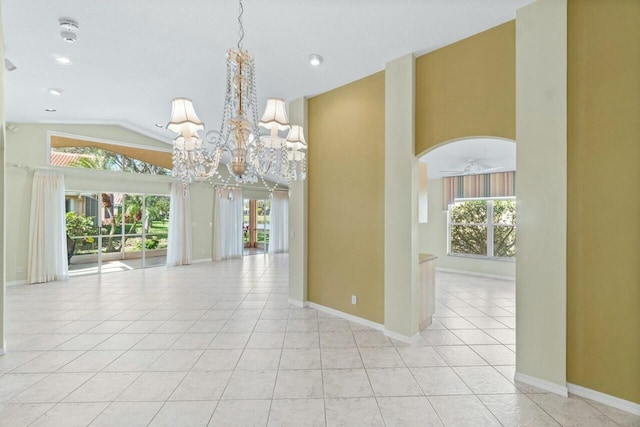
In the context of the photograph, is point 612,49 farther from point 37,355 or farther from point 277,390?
point 37,355

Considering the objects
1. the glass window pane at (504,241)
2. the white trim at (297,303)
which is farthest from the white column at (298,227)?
the glass window pane at (504,241)

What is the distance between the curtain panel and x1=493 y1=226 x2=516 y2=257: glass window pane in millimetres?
881

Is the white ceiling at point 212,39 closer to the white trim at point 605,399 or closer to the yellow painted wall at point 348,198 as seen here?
the yellow painted wall at point 348,198

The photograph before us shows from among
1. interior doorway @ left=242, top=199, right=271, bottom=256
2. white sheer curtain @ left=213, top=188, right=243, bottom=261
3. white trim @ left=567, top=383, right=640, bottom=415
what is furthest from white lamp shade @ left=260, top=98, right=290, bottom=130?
interior doorway @ left=242, top=199, right=271, bottom=256

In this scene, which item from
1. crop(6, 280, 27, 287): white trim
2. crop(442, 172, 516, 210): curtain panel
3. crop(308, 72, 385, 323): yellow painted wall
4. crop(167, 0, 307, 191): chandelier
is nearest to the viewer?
crop(167, 0, 307, 191): chandelier

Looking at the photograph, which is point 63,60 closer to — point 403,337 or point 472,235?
point 403,337

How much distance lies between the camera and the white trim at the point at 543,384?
8.05 feet

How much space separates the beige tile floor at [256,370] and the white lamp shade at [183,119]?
2272mm

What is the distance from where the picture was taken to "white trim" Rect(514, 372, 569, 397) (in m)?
2.46

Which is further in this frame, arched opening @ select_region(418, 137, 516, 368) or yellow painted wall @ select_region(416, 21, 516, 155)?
arched opening @ select_region(418, 137, 516, 368)

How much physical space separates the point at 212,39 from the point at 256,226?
922 centimetres

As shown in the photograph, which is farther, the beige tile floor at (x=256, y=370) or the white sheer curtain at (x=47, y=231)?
the white sheer curtain at (x=47, y=231)

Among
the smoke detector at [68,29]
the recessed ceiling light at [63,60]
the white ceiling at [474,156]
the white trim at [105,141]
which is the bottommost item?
the white ceiling at [474,156]

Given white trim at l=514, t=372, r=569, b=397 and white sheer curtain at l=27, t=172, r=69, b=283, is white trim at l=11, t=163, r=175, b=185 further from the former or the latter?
white trim at l=514, t=372, r=569, b=397
